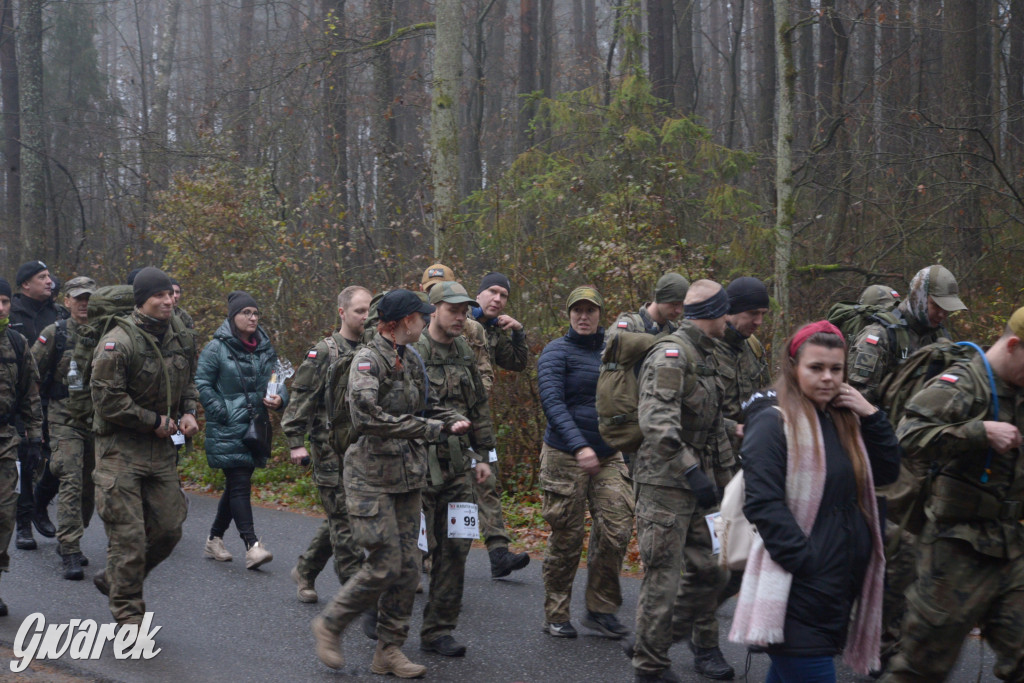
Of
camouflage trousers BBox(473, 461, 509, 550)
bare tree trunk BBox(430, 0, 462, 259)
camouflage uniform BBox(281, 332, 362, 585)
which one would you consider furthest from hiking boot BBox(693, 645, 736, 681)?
bare tree trunk BBox(430, 0, 462, 259)

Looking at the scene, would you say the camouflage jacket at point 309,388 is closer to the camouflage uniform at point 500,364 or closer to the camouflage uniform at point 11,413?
the camouflage uniform at point 500,364

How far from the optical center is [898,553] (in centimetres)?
565

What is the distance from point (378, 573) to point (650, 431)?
1705mm

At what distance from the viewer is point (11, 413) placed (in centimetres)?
702

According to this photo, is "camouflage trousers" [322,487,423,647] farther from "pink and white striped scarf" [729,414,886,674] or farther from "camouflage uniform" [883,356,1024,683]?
"camouflage uniform" [883,356,1024,683]

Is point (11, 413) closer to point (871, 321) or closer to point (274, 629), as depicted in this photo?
point (274, 629)

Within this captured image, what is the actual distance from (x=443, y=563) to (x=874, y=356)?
9.46ft

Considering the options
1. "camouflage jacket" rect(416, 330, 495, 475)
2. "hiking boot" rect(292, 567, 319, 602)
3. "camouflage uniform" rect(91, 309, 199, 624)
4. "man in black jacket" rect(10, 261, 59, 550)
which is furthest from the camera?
"man in black jacket" rect(10, 261, 59, 550)

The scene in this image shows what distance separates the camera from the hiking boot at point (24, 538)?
8.82 m

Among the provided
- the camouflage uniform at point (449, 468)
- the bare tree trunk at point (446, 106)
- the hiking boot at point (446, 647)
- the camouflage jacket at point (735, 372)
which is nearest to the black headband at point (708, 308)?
the camouflage jacket at point (735, 372)

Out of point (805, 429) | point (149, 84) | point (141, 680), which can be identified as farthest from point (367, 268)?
point (149, 84)

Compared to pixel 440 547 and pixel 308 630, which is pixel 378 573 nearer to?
pixel 440 547

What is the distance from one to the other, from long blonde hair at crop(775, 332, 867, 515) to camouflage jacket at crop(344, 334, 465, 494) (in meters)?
2.19

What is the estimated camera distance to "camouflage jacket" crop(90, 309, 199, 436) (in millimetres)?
6188
